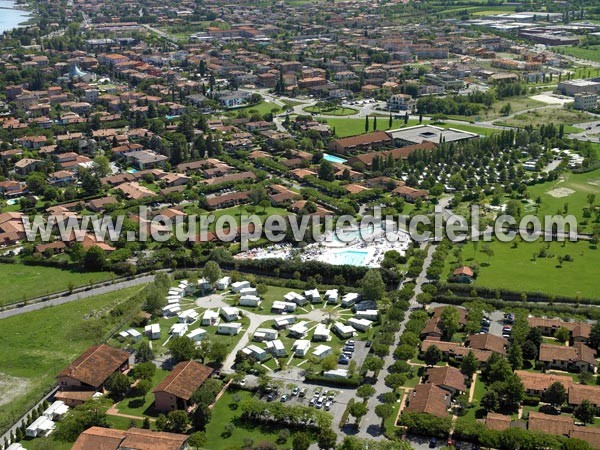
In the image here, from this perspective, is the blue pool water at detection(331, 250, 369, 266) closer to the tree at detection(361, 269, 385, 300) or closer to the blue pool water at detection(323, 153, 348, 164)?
the tree at detection(361, 269, 385, 300)

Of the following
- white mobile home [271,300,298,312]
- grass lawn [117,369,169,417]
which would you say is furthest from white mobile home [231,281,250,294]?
grass lawn [117,369,169,417]

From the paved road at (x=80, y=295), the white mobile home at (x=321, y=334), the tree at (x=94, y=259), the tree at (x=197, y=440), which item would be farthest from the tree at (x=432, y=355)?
the tree at (x=94, y=259)

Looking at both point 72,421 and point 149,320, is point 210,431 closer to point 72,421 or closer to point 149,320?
point 72,421

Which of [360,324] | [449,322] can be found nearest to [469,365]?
[449,322]

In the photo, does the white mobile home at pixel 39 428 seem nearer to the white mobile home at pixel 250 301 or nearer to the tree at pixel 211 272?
the white mobile home at pixel 250 301

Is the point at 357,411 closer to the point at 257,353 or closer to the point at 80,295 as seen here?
the point at 257,353

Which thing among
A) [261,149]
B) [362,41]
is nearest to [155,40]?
[362,41]
